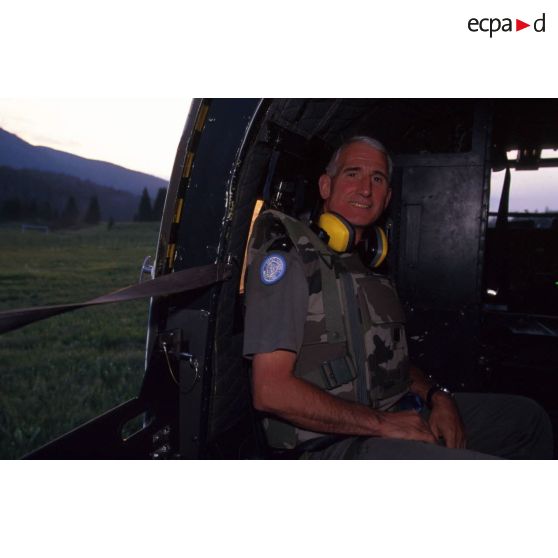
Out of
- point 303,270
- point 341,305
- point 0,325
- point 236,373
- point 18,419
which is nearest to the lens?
point 0,325

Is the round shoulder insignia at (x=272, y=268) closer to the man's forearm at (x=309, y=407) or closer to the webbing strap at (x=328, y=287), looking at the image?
the webbing strap at (x=328, y=287)

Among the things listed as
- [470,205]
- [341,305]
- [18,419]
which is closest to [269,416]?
[341,305]

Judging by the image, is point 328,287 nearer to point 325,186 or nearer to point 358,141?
point 325,186

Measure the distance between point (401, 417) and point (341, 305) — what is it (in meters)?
0.46

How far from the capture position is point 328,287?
1493 mm

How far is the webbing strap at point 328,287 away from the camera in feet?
4.84

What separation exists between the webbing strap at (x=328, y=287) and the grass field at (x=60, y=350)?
0.55 m

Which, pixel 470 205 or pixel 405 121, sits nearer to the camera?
pixel 470 205

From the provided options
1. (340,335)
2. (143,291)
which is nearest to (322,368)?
(340,335)

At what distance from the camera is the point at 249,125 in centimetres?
154

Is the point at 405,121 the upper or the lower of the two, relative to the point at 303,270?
upper

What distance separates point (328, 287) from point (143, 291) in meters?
0.65

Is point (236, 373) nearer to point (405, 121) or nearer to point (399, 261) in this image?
point (399, 261)

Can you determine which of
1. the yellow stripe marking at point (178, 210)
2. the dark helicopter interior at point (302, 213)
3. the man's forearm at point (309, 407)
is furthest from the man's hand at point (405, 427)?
the yellow stripe marking at point (178, 210)
